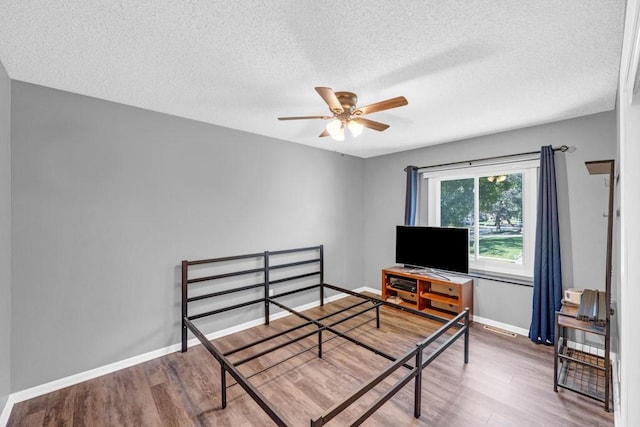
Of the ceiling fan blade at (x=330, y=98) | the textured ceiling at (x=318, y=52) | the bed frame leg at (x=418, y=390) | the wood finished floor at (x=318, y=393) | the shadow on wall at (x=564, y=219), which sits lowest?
the wood finished floor at (x=318, y=393)

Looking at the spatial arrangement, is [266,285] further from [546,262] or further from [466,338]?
[546,262]

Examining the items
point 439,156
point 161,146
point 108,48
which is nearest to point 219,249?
point 161,146

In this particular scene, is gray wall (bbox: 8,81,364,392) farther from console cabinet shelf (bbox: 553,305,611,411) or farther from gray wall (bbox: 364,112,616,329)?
console cabinet shelf (bbox: 553,305,611,411)

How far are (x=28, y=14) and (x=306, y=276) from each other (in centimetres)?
352

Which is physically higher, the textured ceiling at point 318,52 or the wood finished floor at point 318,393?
the textured ceiling at point 318,52

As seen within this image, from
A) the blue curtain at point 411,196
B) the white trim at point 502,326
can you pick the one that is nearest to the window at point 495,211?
the blue curtain at point 411,196

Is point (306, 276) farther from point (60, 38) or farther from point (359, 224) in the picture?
point (60, 38)

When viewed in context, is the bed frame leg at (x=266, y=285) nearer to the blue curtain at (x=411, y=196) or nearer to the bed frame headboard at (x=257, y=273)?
the bed frame headboard at (x=257, y=273)

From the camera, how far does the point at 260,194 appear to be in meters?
3.63

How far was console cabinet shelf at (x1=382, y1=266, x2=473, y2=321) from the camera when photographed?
11.7 ft

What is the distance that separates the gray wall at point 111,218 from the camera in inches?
86.6

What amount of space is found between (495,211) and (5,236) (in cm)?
487

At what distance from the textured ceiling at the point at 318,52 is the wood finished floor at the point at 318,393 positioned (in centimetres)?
225

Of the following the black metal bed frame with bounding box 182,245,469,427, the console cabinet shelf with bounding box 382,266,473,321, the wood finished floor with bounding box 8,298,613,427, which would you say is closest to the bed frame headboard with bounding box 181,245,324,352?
the black metal bed frame with bounding box 182,245,469,427
